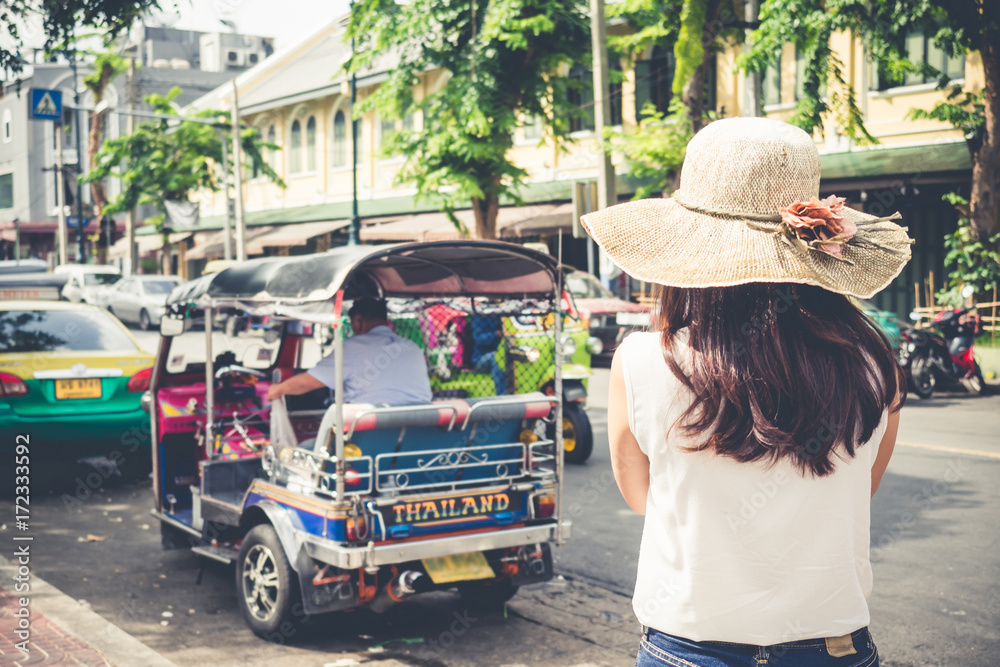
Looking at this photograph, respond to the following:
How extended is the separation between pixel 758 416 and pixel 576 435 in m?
7.65

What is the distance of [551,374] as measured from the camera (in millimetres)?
9141

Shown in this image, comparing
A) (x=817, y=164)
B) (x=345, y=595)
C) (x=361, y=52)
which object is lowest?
(x=345, y=595)

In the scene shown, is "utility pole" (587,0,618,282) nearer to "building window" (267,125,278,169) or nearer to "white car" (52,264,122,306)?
"white car" (52,264,122,306)

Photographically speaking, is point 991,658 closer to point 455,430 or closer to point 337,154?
point 455,430

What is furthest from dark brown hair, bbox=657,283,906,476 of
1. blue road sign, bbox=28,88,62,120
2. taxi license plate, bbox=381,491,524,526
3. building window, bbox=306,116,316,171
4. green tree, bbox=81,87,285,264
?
building window, bbox=306,116,316,171

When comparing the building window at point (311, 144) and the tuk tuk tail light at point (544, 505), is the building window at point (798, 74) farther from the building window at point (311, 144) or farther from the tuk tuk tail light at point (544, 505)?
the building window at point (311, 144)

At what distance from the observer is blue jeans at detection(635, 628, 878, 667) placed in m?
1.75

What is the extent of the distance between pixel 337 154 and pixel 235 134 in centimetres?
483

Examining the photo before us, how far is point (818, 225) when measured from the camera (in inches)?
69.6

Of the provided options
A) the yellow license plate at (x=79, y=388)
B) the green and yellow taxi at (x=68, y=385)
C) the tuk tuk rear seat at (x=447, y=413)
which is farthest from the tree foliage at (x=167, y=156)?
the tuk tuk rear seat at (x=447, y=413)

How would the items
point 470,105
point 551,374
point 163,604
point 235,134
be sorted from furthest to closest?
1. point 235,134
2. point 470,105
3. point 551,374
4. point 163,604

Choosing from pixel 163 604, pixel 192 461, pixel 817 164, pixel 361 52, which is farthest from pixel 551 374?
pixel 361 52

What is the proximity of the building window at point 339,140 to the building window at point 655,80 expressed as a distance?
40.8 feet

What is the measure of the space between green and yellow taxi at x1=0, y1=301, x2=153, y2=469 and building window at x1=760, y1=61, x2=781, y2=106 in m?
16.5
